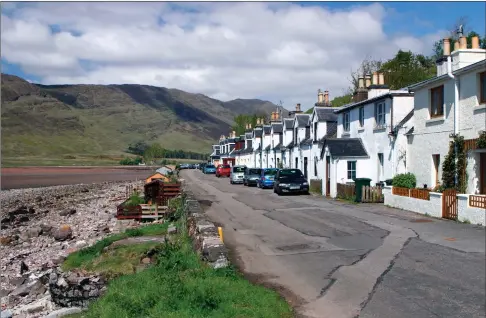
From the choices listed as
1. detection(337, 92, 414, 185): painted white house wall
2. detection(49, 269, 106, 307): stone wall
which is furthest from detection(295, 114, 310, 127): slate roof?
detection(49, 269, 106, 307): stone wall

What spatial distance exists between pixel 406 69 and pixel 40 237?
4189 centimetres

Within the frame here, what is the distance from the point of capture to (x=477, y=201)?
16297 millimetres

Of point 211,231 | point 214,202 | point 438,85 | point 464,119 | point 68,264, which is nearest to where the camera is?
point 211,231

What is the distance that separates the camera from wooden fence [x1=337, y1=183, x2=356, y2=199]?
88.3ft

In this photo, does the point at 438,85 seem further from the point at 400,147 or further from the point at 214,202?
the point at 214,202

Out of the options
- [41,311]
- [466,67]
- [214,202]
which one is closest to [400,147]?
[466,67]

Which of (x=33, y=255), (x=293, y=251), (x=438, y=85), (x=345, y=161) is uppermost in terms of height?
(x=438, y=85)

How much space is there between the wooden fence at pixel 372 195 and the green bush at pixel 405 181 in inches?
74.5

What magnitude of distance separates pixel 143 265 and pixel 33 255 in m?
9.78

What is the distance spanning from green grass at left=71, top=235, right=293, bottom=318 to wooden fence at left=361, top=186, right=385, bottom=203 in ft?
55.7

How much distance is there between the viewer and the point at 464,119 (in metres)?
19.5

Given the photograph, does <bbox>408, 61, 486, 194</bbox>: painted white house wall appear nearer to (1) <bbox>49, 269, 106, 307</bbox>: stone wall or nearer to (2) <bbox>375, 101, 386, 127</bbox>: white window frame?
(2) <bbox>375, 101, 386, 127</bbox>: white window frame

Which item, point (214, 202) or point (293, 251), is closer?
point (293, 251)

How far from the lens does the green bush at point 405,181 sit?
Answer: 22.5 meters
